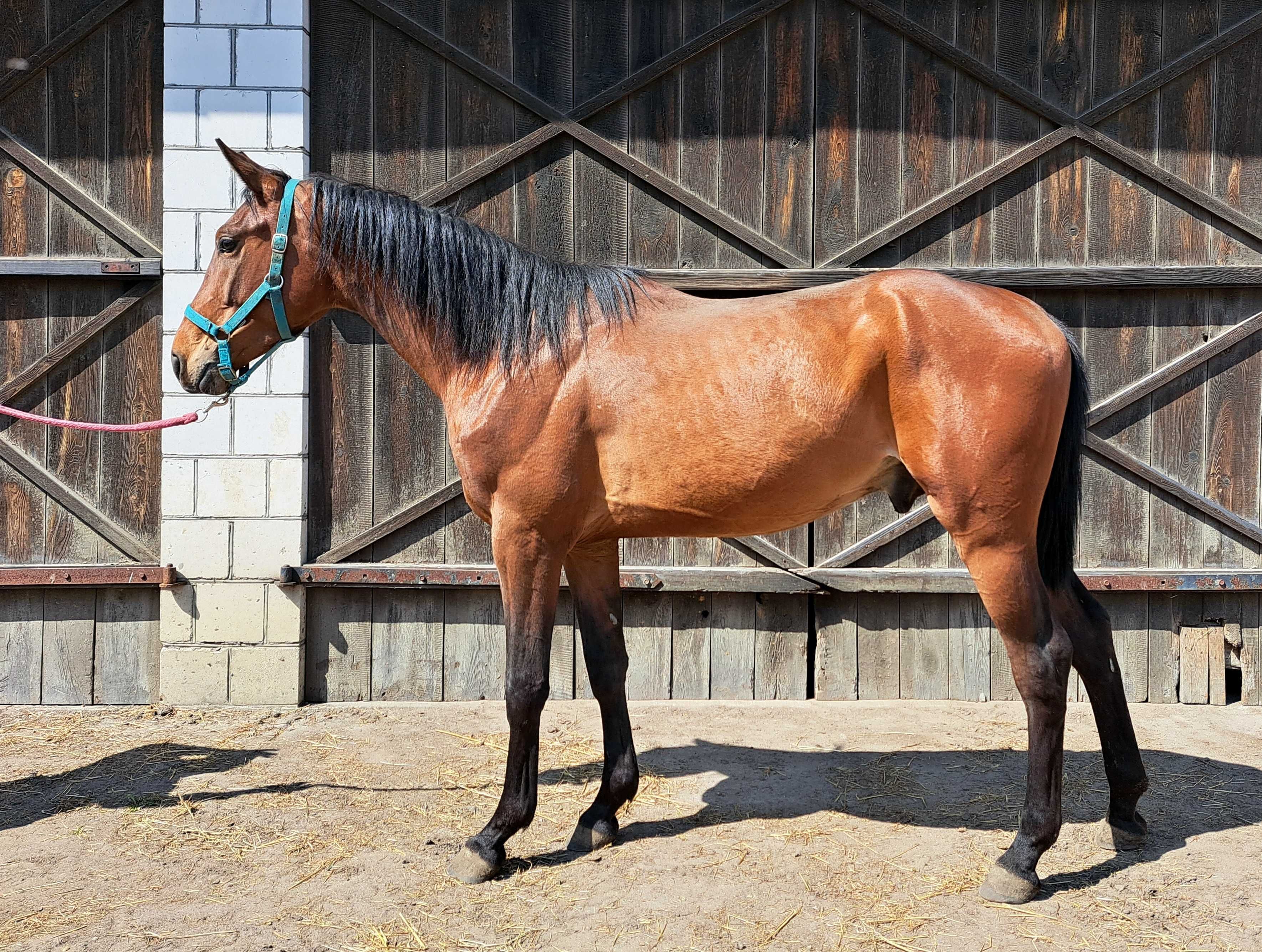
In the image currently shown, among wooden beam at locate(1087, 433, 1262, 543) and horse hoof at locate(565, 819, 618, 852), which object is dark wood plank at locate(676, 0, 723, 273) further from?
horse hoof at locate(565, 819, 618, 852)

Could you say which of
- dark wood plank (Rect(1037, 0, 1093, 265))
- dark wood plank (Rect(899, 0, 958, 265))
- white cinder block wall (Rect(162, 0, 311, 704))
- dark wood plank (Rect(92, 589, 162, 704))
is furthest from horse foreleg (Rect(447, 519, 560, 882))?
dark wood plank (Rect(1037, 0, 1093, 265))

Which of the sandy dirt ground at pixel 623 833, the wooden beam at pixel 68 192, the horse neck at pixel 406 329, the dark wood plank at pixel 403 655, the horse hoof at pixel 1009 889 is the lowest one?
the sandy dirt ground at pixel 623 833

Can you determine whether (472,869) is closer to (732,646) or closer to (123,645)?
(732,646)

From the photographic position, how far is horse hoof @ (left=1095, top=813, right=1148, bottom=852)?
9.46 ft

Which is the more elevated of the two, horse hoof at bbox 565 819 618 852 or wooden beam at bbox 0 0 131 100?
wooden beam at bbox 0 0 131 100

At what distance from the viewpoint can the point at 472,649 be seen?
4559 millimetres

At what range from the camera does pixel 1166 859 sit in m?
2.82

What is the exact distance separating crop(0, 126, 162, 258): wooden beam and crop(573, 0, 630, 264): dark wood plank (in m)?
2.11

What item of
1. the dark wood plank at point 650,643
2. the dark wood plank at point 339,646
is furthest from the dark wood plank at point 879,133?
the dark wood plank at point 339,646

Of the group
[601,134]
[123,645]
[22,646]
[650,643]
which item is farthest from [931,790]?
[22,646]

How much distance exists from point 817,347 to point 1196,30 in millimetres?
3349

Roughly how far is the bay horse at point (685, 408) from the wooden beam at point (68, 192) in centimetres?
197

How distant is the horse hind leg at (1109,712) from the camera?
2895 mm

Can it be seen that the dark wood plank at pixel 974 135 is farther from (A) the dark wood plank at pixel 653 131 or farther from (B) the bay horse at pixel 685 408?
(B) the bay horse at pixel 685 408
